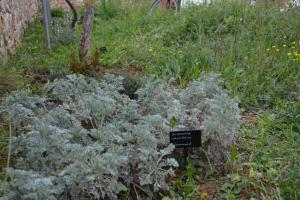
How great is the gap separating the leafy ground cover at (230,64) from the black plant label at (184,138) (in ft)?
0.54

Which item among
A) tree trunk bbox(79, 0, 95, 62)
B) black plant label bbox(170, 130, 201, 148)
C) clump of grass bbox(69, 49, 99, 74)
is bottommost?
black plant label bbox(170, 130, 201, 148)

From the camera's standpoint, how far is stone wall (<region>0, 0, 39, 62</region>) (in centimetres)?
501

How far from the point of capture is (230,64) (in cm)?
463

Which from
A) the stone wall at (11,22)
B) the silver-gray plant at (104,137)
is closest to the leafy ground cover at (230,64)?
the stone wall at (11,22)

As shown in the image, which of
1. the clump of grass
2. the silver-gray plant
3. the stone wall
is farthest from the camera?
the stone wall

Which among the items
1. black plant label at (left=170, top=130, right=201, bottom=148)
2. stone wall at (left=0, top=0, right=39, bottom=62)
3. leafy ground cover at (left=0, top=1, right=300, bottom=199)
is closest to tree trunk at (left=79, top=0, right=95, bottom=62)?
leafy ground cover at (left=0, top=1, right=300, bottom=199)

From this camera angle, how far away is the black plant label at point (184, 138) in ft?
9.37

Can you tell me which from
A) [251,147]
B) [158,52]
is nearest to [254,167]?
[251,147]

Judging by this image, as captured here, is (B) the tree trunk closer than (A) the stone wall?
Yes

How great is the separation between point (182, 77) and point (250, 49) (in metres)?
1.10

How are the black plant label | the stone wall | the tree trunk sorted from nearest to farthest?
the black plant label
the tree trunk
the stone wall

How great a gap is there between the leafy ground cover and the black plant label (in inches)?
6.5

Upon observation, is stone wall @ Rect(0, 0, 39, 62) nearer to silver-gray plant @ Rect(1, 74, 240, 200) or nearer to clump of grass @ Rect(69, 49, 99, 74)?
clump of grass @ Rect(69, 49, 99, 74)

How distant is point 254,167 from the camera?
2.98m
